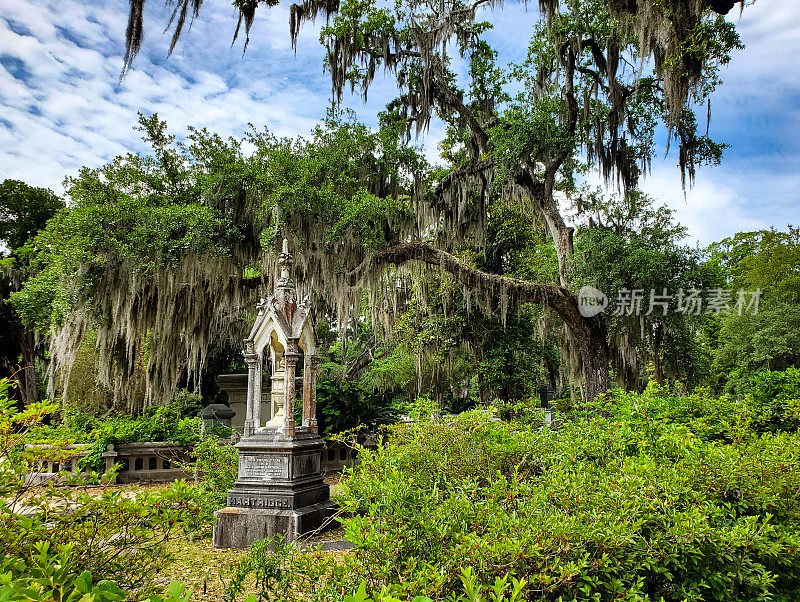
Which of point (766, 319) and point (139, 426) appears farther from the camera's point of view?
point (766, 319)

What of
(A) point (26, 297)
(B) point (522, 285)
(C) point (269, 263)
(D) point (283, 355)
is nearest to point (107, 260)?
(A) point (26, 297)

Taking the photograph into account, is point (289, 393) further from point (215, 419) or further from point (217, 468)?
point (215, 419)

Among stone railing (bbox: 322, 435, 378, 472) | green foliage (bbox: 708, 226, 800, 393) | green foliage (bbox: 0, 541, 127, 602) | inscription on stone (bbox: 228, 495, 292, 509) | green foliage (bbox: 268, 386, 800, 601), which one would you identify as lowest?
stone railing (bbox: 322, 435, 378, 472)

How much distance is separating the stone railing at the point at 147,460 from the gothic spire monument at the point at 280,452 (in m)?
5.31

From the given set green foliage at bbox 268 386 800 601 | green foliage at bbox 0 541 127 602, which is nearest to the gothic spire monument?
green foliage at bbox 268 386 800 601

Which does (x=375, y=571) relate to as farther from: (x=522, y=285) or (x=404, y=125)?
(x=404, y=125)

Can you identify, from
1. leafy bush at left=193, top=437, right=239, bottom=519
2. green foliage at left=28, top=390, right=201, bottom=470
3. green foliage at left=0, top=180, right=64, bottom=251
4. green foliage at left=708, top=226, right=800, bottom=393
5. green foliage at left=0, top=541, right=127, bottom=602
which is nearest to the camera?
green foliage at left=0, top=541, right=127, bottom=602

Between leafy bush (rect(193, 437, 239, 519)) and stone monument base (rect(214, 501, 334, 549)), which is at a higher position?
leafy bush (rect(193, 437, 239, 519))

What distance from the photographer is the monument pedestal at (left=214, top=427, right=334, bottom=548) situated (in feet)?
21.3

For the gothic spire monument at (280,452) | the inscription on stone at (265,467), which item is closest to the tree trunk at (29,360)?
the gothic spire monument at (280,452)

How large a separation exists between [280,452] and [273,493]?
0.55 meters

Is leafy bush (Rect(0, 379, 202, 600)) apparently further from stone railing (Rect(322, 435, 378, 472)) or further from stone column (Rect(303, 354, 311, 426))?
stone railing (Rect(322, 435, 378, 472))

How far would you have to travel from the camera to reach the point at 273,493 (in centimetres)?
677

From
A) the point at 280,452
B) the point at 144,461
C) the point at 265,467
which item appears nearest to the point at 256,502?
the point at 265,467
